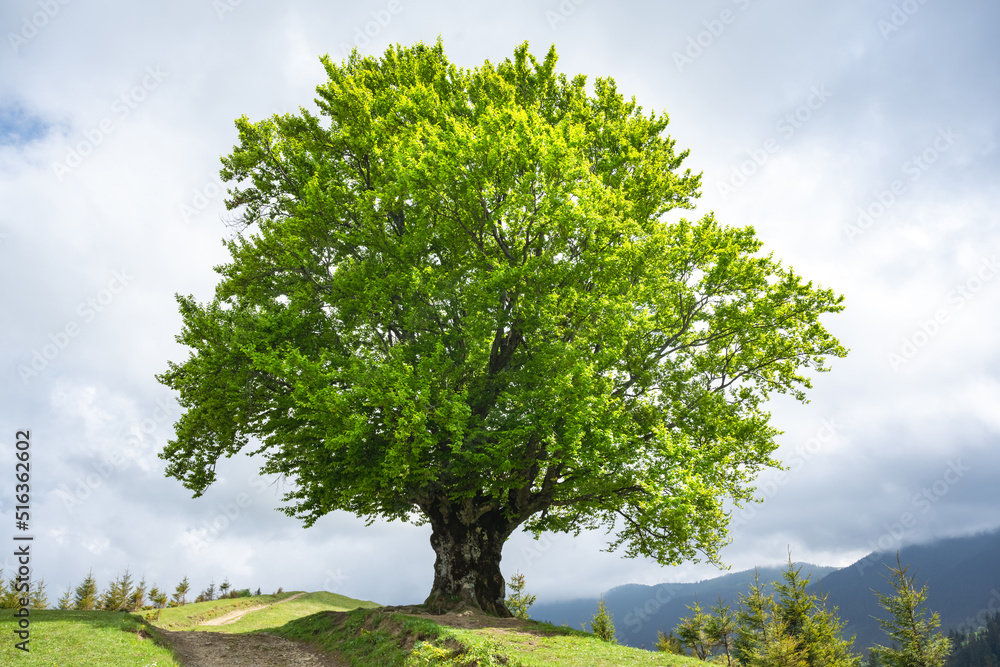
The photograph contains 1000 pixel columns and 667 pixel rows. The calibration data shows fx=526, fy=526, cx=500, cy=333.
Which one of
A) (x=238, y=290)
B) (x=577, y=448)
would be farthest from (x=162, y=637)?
(x=577, y=448)

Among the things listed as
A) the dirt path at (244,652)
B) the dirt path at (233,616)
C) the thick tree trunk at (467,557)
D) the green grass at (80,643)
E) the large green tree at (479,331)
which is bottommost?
the dirt path at (233,616)

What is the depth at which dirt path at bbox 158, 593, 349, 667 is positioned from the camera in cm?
1570

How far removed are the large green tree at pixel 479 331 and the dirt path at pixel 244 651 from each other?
435 centimetres


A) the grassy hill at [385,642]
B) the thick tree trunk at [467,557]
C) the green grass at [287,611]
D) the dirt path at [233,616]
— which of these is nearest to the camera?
the grassy hill at [385,642]

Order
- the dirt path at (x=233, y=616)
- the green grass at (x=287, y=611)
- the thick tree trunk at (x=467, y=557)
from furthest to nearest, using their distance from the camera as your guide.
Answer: the dirt path at (x=233, y=616) → the green grass at (x=287, y=611) → the thick tree trunk at (x=467, y=557)

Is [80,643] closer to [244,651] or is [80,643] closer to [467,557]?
[244,651]

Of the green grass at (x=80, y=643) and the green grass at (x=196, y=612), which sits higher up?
the green grass at (x=80, y=643)

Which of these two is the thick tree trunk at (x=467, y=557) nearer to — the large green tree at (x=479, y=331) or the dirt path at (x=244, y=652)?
the large green tree at (x=479, y=331)

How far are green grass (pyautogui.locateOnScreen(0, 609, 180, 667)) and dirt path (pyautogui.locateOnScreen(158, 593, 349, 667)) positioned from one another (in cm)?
127

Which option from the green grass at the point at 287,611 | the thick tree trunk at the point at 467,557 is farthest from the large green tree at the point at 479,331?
the green grass at the point at 287,611

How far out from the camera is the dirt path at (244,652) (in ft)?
51.5

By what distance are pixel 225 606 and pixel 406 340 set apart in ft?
89.4

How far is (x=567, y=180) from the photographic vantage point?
51.5 ft

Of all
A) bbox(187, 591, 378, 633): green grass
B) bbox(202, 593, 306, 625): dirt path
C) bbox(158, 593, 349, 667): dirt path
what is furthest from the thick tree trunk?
bbox(202, 593, 306, 625): dirt path
